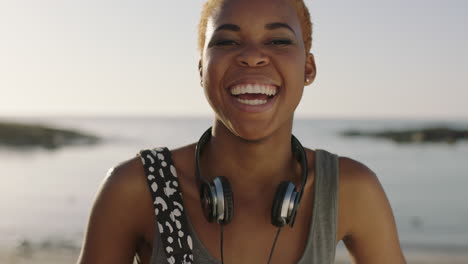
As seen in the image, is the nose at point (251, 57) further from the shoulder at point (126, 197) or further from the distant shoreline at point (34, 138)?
the distant shoreline at point (34, 138)

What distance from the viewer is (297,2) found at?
8.32 ft

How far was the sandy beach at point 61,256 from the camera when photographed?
804 centimetres

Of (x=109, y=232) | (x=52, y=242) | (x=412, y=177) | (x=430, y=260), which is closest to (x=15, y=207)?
(x=52, y=242)

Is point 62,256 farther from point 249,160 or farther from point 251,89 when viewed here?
point 251,89

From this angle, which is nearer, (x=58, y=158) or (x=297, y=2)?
(x=297, y=2)

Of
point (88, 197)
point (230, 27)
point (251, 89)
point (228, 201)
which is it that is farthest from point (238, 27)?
point (88, 197)

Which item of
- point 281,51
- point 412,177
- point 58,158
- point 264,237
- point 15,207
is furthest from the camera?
point 58,158

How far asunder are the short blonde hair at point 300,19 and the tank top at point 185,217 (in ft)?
1.69

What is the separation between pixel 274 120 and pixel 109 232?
804mm

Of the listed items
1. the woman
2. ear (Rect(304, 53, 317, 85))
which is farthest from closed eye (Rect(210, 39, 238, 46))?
ear (Rect(304, 53, 317, 85))

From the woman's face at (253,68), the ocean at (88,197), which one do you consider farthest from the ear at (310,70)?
the ocean at (88,197)

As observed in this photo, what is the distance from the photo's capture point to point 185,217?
247 centimetres

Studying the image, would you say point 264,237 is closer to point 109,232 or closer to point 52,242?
point 109,232

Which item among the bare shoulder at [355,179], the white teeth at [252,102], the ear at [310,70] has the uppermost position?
the ear at [310,70]
